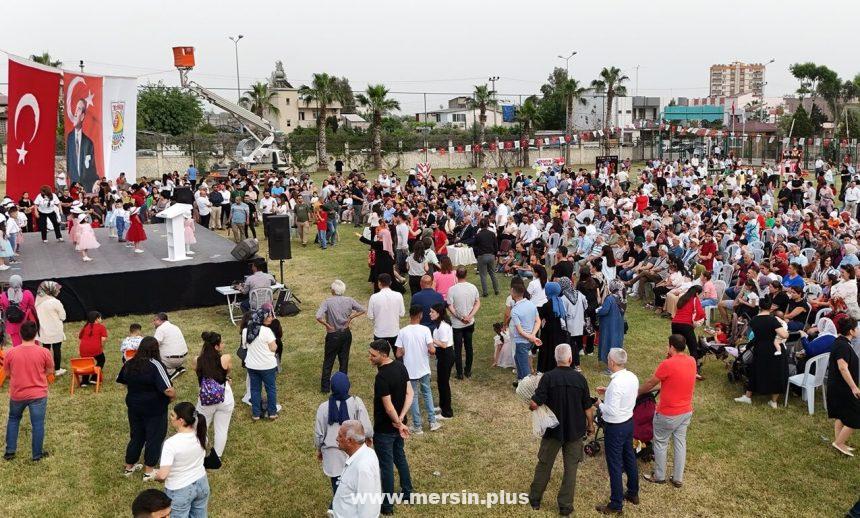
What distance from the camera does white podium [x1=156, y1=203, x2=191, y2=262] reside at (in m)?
12.7

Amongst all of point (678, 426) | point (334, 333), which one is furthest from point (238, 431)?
point (678, 426)

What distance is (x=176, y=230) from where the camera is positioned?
42.0 feet

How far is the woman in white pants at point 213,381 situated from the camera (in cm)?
618

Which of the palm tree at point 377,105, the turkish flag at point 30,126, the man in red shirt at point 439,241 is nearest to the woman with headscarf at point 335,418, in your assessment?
the man in red shirt at point 439,241

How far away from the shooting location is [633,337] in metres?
10.6

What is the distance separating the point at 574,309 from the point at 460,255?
651 centimetres

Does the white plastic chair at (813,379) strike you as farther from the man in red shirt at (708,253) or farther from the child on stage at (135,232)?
the child on stage at (135,232)

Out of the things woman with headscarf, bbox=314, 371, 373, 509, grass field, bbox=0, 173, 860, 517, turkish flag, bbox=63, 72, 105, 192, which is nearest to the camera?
woman with headscarf, bbox=314, 371, 373, 509

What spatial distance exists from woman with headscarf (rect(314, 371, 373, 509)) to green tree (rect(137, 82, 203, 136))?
5594 centimetres

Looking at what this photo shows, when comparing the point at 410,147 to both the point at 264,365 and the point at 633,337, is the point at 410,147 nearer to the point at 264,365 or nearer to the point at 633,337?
the point at 633,337

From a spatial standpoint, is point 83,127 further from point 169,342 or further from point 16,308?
point 169,342

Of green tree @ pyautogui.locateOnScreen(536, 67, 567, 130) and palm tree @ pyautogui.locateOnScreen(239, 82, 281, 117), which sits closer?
palm tree @ pyautogui.locateOnScreen(239, 82, 281, 117)

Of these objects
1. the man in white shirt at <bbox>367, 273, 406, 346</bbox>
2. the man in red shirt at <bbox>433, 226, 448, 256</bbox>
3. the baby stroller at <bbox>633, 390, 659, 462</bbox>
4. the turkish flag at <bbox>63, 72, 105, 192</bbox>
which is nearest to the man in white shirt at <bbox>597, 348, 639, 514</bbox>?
the baby stroller at <bbox>633, 390, 659, 462</bbox>

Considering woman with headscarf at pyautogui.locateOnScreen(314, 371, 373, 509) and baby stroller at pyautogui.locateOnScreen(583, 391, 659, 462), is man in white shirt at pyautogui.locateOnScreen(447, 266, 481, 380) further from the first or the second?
woman with headscarf at pyautogui.locateOnScreen(314, 371, 373, 509)
